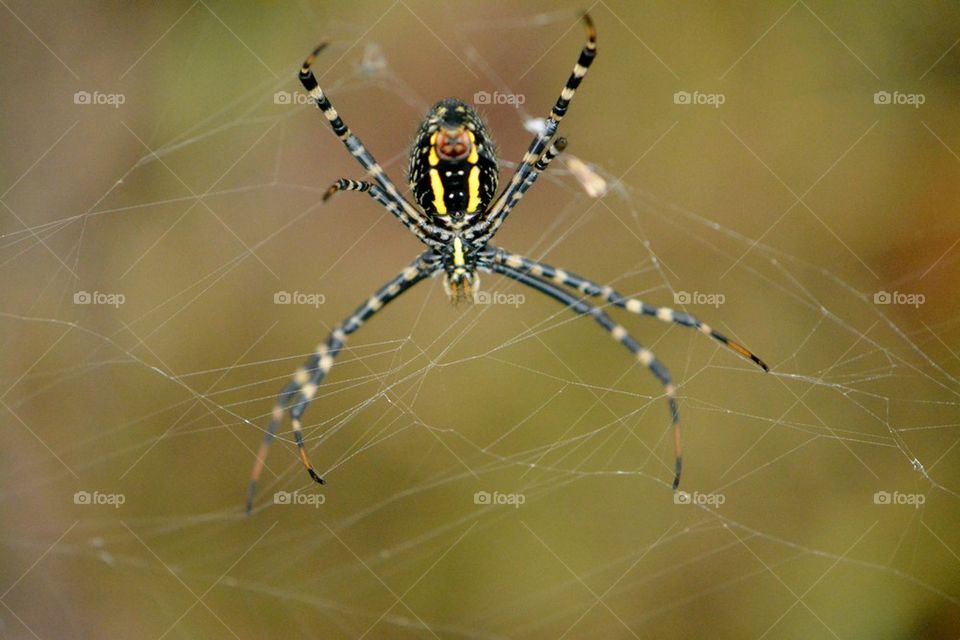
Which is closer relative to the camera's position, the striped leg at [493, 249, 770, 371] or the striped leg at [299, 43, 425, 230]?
the striped leg at [299, 43, 425, 230]

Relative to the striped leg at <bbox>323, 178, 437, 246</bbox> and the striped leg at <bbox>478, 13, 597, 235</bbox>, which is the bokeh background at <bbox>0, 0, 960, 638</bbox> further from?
the striped leg at <bbox>478, 13, 597, 235</bbox>

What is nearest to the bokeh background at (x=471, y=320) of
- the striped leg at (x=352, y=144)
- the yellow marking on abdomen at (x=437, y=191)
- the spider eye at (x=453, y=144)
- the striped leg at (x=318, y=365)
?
the striped leg at (x=318, y=365)

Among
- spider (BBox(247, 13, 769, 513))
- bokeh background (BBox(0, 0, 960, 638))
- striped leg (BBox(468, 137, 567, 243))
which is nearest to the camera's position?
striped leg (BBox(468, 137, 567, 243))

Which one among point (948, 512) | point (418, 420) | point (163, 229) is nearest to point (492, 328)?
point (418, 420)

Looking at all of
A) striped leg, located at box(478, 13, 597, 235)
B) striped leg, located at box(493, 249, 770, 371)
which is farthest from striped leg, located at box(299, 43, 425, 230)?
striped leg, located at box(493, 249, 770, 371)

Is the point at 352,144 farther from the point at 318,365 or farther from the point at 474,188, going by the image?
the point at 318,365

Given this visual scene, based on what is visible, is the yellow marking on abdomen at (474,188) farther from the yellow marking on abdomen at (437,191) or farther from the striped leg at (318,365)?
the striped leg at (318,365)

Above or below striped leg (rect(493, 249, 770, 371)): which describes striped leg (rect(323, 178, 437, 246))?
above
